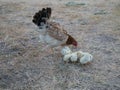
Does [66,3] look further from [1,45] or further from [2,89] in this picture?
[2,89]

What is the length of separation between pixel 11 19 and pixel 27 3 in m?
1.66

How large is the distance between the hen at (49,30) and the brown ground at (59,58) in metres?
0.26

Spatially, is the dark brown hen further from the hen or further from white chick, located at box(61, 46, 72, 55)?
white chick, located at box(61, 46, 72, 55)

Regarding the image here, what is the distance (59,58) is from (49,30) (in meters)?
0.45

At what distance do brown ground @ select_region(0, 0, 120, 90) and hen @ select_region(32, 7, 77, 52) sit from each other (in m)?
0.26

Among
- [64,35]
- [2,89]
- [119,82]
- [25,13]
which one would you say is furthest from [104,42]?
[25,13]

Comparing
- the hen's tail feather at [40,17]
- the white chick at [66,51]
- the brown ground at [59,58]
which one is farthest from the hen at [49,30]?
the brown ground at [59,58]

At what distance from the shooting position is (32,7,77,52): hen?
3.94 m

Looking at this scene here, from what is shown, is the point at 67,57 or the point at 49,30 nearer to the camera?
the point at 67,57

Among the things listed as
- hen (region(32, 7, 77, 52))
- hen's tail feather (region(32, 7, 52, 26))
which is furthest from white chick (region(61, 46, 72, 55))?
hen's tail feather (region(32, 7, 52, 26))

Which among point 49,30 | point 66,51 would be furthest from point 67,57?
point 49,30

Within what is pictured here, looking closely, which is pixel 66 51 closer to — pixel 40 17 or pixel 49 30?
pixel 49 30

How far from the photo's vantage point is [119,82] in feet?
11.1

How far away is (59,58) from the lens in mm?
4098
